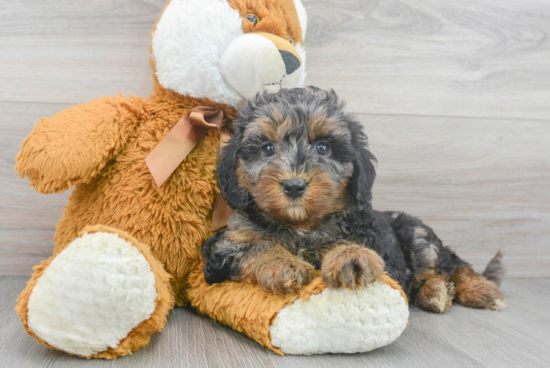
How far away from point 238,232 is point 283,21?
35.7 inches

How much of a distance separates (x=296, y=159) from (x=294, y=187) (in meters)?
0.12

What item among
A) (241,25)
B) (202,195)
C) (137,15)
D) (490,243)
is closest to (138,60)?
(137,15)

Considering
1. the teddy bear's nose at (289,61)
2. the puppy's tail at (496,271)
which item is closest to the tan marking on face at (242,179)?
the teddy bear's nose at (289,61)

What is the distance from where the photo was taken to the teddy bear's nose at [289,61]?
68.6 inches

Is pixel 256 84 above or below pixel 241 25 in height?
below

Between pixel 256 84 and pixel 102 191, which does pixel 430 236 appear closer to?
pixel 256 84

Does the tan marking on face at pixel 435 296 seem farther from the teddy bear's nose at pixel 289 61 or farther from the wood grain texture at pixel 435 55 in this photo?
the teddy bear's nose at pixel 289 61

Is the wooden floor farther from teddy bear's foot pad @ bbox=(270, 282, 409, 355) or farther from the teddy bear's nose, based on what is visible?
the teddy bear's nose

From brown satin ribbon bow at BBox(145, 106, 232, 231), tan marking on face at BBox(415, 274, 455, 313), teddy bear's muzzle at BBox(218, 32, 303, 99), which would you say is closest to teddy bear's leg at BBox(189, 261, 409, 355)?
brown satin ribbon bow at BBox(145, 106, 232, 231)

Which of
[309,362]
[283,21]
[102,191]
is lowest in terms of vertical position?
[309,362]

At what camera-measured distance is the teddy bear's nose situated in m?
1.74

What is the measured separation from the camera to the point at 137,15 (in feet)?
7.57

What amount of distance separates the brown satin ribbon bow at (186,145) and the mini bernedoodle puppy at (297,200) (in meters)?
0.15

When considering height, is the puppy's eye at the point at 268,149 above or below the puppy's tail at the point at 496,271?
above
